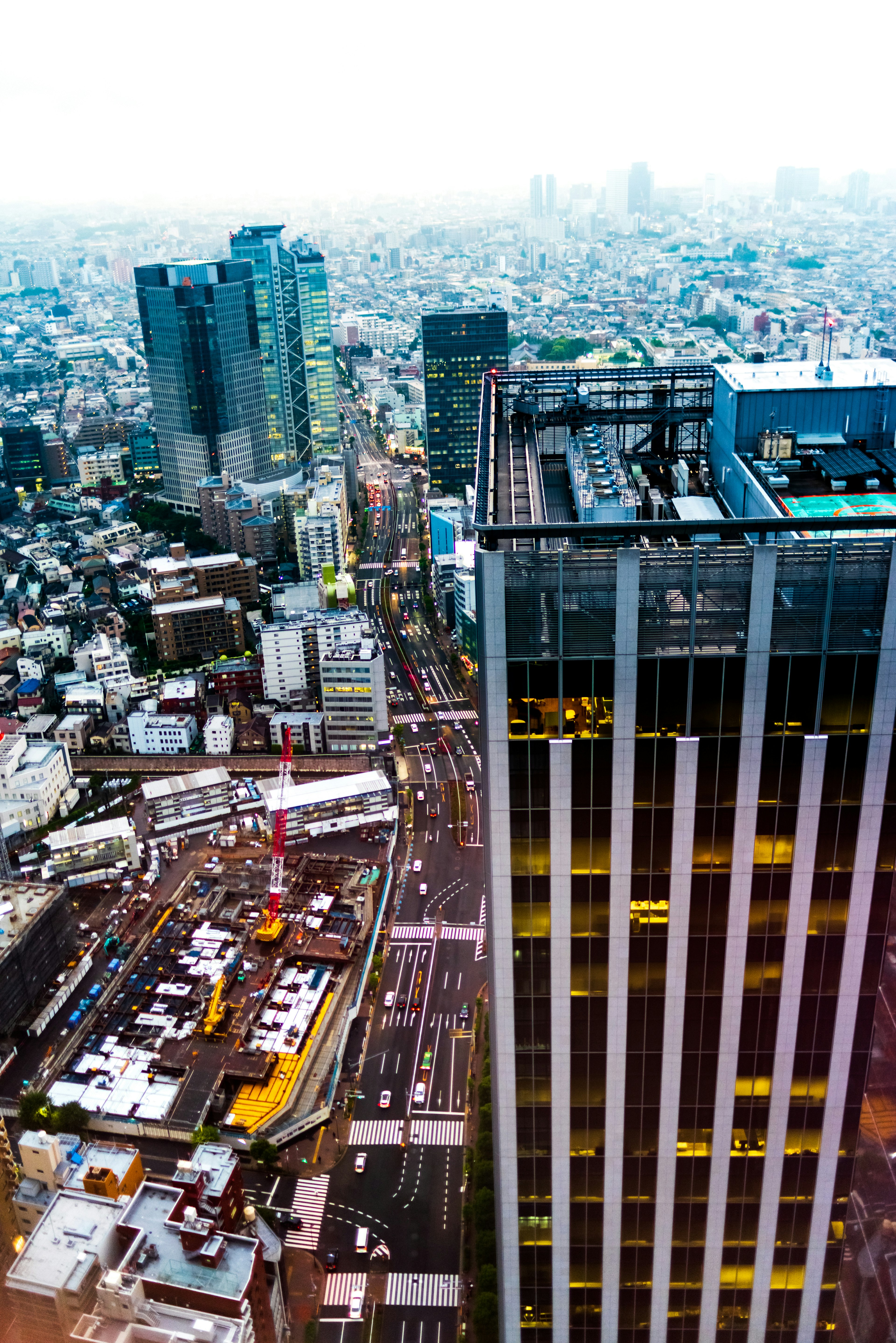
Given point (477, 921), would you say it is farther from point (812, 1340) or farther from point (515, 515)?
point (515, 515)

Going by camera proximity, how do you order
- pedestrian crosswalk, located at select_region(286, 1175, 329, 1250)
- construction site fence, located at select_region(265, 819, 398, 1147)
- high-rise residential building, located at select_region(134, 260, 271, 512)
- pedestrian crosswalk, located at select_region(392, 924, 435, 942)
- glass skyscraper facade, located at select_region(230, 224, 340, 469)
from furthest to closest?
glass skyscraper facade, located at select_region(230, 224, 340, 469), high-rise residential building, located at select_region(134, 260, 271, 512), pedestrian crosswalk, located at select_region(392, 924, 435, 942), construction site fence, located at select_region(265, 819, 398, 1147), pedestrian crosswalk, located at select_region(286, 1175, 329, 1250)

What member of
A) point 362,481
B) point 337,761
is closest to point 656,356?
point 362,481

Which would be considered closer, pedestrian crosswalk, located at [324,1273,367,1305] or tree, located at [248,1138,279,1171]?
pedestrian crosswalk, located at [324,1273,367,1305]

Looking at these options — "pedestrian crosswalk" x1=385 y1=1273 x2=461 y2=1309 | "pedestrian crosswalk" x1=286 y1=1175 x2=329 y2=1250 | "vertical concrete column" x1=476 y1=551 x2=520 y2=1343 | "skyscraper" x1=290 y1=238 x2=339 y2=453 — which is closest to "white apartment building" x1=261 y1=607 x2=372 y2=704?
"pedestrian crosswalk" x1=286 y1=1175 x2=329 y2=1250

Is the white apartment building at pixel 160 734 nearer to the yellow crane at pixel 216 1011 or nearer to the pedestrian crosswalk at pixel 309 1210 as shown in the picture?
the yellow crane at pixel 216 1011

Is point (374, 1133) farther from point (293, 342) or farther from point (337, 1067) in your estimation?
point (293, 342)

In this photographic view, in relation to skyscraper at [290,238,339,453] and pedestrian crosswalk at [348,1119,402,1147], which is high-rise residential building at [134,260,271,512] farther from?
pedestrian crosswalk at [348,1119,402,1147]

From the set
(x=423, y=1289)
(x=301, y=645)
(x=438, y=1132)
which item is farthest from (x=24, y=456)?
(x=423, y=1289)
